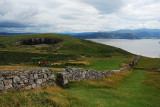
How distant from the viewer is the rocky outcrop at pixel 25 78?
10.3m

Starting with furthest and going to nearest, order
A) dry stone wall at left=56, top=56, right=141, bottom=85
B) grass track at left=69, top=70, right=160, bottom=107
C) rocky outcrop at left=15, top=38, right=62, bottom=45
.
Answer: rocky outcrop at left=15, top=38, right=62, bottom=45, dry stone wall at left=56, top=56, right=141, bottom=85, grass track at left=69, top=70, right=160, bottom=107

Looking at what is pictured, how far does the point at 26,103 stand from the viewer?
26.5 feet

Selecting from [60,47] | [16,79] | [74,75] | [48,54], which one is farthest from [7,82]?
[60,47]

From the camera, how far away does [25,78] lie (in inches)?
458

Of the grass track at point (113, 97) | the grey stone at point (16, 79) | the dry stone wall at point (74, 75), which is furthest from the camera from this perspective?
the dry stone wall at point (74, 75)

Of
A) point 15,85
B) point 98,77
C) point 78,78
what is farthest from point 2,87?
point 98,77

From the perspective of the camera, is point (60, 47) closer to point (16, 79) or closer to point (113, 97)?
point (113, 97)

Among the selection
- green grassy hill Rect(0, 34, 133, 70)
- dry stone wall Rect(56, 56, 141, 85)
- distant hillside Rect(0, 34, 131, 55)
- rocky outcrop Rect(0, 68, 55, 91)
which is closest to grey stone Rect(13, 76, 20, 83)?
rocky outcrop Rect(0, 68, 55, 91)

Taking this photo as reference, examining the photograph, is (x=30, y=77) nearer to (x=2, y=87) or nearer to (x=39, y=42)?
(x=2, y=87)

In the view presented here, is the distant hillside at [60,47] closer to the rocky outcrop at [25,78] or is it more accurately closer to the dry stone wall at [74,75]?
the dry stone wall at [74,75]

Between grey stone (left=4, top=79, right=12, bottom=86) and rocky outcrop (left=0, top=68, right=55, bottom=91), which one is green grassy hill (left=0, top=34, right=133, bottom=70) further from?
grey stone (left=4, top=79, right=12, bottom=86)

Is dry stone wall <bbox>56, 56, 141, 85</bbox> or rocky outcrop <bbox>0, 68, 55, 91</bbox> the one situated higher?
rocky outcrop <bbox>0, 68, 55, 91</bbox>

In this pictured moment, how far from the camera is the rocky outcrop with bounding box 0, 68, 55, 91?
10305 mm

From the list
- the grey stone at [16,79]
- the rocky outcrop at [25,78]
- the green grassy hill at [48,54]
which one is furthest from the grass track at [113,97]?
the green grassy hill at [48,54]
